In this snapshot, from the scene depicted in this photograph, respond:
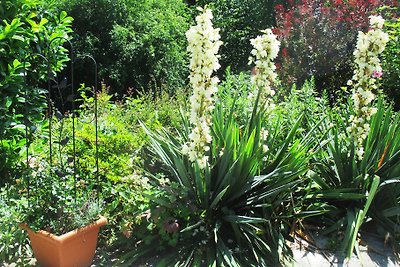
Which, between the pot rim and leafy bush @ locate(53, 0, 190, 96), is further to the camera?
leafy bush @ locate(53, 0, 190, 96)

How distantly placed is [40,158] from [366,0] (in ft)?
20.2

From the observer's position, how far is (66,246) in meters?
3.47

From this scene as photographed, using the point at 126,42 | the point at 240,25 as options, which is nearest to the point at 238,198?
the point at 126,42

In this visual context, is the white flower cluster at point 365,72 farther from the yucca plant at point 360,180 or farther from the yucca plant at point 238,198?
the yucca plant at point 238,198

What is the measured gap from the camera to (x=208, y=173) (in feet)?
12.6

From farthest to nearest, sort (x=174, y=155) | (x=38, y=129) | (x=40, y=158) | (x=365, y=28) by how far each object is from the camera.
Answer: (x=365, y=28)
(x=38, y=129)
(x=40, y=158)
(x=174, y=155)

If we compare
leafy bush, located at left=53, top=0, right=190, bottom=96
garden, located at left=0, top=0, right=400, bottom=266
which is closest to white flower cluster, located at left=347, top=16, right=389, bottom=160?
garden, located at left=0, top=0, right=400, bottom=266

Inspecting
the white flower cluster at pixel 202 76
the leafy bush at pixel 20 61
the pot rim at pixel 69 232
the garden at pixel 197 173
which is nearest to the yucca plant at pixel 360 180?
the garden at pixel 197 173

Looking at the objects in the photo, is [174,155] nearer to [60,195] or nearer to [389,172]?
[60,195]

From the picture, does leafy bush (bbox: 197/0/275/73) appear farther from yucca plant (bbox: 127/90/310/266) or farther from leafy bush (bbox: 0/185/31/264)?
leafy bush (bbox: 0/185/31/264)

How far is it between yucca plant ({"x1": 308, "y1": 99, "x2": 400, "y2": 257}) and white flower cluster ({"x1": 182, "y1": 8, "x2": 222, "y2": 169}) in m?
1.10

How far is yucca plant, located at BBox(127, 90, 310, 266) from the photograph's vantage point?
12.2ft

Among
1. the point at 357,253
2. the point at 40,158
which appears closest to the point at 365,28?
the point at 357,253

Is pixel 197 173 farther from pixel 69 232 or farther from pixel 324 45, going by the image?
pixel 324 45
